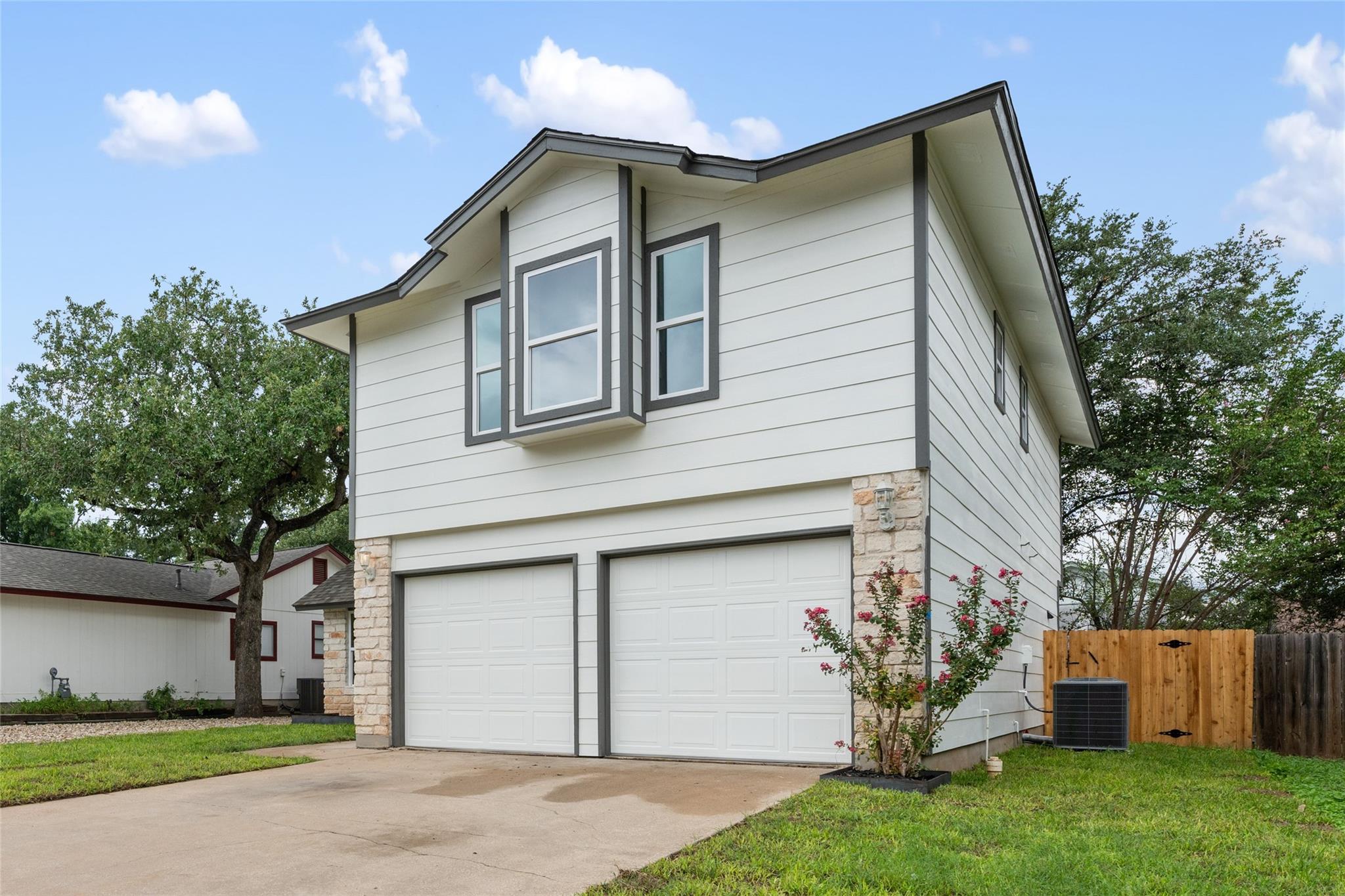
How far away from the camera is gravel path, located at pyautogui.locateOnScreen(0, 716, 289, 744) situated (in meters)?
14.7

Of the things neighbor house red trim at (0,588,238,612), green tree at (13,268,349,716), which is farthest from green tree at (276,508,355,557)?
green tree at (13,268,349,716)

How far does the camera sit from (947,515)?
8305 mm

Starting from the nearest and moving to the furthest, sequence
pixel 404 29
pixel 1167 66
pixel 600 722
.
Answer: pixel 600 722 → pixel 404 29 → pixel 1167 66

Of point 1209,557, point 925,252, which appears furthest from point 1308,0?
point 925,252

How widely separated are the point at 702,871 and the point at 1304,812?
4664 millimetres

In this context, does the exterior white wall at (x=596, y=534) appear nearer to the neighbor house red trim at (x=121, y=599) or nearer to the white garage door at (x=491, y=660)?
the white garage door at (x=491, y=660)

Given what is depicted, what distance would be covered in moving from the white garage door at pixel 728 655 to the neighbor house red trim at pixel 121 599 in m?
15.9

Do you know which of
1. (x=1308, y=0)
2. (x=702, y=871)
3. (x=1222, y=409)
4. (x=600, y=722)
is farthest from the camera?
(x=1222, y=409)

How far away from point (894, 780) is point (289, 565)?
2181cm

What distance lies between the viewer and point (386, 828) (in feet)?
19.4

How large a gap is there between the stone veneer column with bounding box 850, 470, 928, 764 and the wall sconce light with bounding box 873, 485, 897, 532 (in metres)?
0.02

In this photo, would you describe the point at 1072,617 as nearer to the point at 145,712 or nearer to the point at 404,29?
the point at 404,29

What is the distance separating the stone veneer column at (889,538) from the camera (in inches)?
299

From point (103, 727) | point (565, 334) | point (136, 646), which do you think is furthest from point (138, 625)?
point (565, 334)
